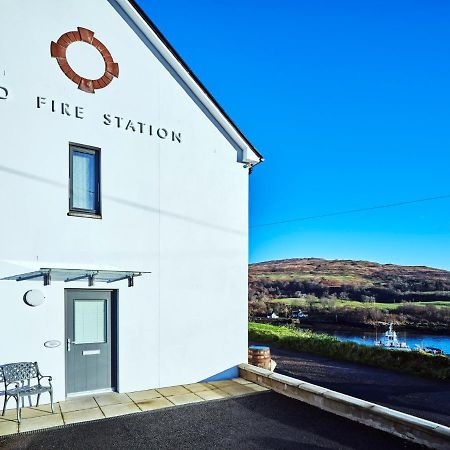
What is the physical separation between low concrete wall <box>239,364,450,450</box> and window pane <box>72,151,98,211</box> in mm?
5509

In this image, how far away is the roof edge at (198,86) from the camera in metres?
8.54

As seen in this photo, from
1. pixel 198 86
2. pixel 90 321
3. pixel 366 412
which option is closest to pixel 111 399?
pixel 90 321

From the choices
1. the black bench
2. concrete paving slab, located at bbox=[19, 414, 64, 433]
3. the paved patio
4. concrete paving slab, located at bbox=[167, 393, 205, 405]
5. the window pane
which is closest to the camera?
concrete paving slab, located at bbox=[19, 414, 64, 433]

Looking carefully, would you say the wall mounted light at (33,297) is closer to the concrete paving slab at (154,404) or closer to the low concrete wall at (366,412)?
the concrete paving slab at (154,404)

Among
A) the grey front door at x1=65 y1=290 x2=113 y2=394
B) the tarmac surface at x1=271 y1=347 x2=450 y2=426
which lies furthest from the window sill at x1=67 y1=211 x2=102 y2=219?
the tarmac surface at x1=271 y1=347 x2=450 y2=426

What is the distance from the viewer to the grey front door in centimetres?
758

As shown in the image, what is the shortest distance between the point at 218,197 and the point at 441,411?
6604mm

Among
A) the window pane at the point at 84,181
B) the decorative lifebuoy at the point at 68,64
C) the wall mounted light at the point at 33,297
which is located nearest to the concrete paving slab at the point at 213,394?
the wall mounted light at the point at 33,297

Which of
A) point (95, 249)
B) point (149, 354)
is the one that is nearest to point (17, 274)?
point (95, 249)

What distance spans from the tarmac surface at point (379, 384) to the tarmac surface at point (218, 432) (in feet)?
7.08

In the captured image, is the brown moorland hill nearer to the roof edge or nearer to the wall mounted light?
the roof edge

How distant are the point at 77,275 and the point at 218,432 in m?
Answer: 4.02

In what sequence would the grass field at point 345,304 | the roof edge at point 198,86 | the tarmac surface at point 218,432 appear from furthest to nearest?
the grass field at point 345,304, the roof edge at point 198,86, the tarmac surface at point 218,432

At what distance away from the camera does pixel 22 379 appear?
6.75m
